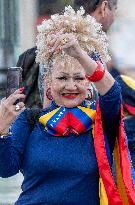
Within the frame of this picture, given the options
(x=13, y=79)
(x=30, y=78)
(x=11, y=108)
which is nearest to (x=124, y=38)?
(x=30, y=78)

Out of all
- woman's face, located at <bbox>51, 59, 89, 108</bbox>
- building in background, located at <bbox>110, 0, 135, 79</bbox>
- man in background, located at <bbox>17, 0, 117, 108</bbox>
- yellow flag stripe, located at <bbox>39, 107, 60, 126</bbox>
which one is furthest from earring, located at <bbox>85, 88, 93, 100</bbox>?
building in background, located at <bbox>110, 0, 135, 79</bbox>

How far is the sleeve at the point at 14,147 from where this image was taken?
11.4ft

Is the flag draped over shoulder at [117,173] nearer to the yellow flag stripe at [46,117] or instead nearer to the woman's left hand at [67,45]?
the yellow flag stripe at [46,117]

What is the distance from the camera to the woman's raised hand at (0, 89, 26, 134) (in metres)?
3.37

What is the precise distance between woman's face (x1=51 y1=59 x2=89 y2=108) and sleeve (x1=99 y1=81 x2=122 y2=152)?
0.17 m

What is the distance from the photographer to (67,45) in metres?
3.21

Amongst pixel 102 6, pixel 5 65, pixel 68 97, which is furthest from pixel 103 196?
pixel 5 65

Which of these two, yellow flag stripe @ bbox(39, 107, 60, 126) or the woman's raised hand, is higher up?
the woman's raised hand

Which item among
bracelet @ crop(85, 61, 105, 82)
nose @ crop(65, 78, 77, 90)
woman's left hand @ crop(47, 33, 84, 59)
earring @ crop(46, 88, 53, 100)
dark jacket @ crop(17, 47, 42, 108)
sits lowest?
dark jacket @ crop(17, 47, 42, 108)

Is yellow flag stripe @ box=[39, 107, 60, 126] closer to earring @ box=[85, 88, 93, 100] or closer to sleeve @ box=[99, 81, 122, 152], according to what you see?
earring @ box=[85, 88, 93, 100]

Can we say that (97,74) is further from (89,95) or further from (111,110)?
(89,95)

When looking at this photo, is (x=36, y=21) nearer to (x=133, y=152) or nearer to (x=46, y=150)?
(x=133, y=152)

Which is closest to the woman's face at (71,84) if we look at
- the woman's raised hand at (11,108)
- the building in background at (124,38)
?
the woman's raised hand at (11,108)

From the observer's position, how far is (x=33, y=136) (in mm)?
3566
